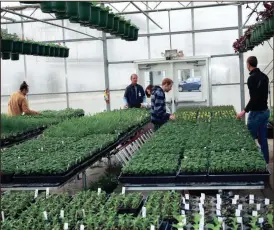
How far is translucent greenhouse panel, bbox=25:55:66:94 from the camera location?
11.9 meters

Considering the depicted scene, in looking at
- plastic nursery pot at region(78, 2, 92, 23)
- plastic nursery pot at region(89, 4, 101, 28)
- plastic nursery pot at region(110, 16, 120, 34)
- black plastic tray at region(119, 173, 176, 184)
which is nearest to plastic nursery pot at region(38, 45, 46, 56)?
plastic nursery pot at region(110, 16, 120, 34)

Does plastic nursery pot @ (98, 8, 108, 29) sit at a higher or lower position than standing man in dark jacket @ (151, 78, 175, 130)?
higher

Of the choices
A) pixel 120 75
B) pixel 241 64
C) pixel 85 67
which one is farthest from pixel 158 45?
pixel 241 64

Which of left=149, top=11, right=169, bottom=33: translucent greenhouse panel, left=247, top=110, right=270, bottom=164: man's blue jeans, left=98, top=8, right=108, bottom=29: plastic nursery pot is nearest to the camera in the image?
left=98, top=8, right=108, bottom=29: plastic nursery pot

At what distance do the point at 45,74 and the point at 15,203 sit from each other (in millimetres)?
9186

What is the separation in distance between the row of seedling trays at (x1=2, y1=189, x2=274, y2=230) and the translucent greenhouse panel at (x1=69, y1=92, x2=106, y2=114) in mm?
8550

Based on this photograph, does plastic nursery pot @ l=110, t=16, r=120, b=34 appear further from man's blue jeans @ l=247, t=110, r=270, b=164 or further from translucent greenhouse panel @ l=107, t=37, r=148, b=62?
translucent greenhouse panel @ l=107, t=37, r=148, b=62

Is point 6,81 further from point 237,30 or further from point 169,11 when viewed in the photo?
point 237,30

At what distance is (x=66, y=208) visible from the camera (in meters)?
2.95

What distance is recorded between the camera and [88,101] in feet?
38.7

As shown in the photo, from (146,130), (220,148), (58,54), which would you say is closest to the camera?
(220,148)

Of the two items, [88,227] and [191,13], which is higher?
[191,13]

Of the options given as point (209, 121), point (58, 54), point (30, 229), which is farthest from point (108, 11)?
point (58, 54)

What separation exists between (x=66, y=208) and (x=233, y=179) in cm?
135
